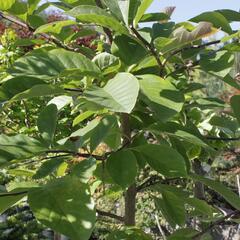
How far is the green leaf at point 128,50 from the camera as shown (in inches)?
35.2

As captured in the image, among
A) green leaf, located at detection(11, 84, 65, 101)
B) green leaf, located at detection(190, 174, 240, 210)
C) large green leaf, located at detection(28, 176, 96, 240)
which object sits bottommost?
green leaf, located at detection(190, 174, 240, 210)

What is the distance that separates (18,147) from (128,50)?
30cm

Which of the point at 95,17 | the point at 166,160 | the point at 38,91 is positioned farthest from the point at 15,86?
the point at 166,160

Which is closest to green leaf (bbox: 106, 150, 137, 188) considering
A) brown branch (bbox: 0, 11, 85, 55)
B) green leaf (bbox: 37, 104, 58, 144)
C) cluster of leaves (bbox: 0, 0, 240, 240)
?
cluster of leaves (bbox: 0, 0, 240, 240)

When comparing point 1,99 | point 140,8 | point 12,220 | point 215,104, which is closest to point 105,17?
point 140,8

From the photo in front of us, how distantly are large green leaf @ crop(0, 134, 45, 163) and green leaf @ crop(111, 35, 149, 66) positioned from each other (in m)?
0.24

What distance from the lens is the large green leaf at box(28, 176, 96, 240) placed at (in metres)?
0.68

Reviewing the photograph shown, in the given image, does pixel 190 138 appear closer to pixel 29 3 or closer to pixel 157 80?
pixel 157 80

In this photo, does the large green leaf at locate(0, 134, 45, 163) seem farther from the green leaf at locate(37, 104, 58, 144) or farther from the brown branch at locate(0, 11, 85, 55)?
the brown branch at locate(0, 11, 85, 55)

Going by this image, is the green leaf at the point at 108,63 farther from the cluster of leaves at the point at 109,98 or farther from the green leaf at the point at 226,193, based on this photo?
the green leaf at the point at 226,193

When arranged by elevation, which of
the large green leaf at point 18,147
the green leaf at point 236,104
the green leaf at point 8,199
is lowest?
the green leaf at point 8,199

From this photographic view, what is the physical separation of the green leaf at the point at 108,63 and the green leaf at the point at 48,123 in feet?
0.44

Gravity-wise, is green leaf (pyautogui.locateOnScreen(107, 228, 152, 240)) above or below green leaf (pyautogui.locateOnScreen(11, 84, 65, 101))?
below

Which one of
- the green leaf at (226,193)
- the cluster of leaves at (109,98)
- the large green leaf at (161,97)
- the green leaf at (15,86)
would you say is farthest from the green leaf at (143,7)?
the green leaf at (226,193)
